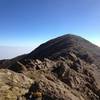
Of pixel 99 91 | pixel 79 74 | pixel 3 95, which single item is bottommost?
pixel 99 91

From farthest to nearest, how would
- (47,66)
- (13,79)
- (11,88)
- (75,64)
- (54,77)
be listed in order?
1. (75,64)
2. (47,66)
3. (54,77)
4. (13,79)
5. (11,88)

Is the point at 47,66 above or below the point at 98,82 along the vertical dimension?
above

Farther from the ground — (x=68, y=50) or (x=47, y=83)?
(x=68, y=50)

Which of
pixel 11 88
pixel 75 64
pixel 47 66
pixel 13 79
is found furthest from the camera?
pixel 75 64

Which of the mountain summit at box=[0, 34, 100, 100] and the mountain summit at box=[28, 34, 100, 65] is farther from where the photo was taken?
the mountain summit at box=[28, 34, 100, 65]

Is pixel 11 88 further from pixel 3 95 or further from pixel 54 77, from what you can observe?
pixel 54 77

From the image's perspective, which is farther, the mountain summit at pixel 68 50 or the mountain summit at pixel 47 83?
the mountain summit at pixel 68 50

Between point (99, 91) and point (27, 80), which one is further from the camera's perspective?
point (99, 91)

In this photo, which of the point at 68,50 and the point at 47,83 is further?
the point at 68,50

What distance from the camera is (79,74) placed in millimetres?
38750

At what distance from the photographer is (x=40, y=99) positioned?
23016mm

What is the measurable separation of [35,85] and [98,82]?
18.3 meters

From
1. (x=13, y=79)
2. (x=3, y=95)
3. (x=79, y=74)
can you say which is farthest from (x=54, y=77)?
(x=3, y=95)

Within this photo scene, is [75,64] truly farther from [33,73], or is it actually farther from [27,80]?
[27,80]
